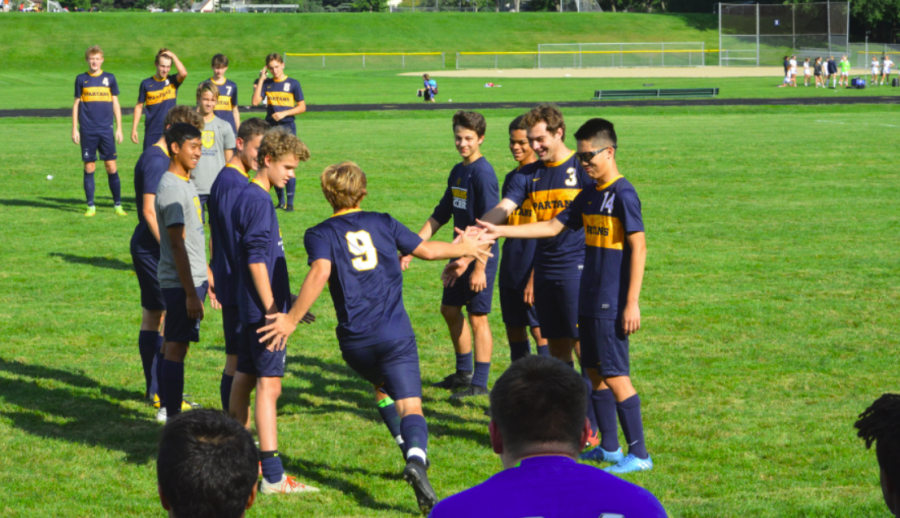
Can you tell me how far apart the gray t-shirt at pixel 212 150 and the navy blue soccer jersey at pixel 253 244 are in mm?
5950

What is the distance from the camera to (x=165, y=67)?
13211 mm

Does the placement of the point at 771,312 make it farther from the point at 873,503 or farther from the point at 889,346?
the point at 873,503

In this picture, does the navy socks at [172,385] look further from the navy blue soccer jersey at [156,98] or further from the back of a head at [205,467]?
the navy blue soccer jersey at [156,98]

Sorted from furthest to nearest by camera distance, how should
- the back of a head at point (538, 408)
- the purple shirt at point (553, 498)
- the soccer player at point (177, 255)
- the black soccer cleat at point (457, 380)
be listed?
the black soccer cleat at point (457, 380)
the soccer player at point (177, 255)
the back of a head at point (538, 408)
the purple shirt at point (553, 498)

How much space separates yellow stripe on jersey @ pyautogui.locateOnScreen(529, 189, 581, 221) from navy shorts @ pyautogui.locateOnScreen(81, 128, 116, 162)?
1051 cm

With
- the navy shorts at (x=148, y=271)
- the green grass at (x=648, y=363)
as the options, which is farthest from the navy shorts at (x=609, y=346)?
the navy shorts at (x=148, y=271)

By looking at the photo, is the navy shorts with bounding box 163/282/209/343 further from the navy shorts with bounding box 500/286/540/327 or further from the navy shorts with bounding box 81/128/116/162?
the navy shorts with bounding box 81/128/116/162

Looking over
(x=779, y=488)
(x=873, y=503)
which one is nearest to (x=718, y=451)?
(x=779, y=488)

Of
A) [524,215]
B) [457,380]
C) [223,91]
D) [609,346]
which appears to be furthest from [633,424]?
[223,91]

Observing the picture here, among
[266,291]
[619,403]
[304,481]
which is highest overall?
[266,291]

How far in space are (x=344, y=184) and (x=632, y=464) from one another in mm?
2572

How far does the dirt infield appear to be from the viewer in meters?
60.4

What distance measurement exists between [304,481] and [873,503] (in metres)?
3.43

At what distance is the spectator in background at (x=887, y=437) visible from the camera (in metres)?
2.24
